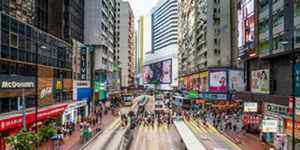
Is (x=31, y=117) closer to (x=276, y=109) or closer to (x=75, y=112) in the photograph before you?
(x=276, y=109)

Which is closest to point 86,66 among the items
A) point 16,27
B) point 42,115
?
point 42,115

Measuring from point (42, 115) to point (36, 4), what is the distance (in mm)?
13463

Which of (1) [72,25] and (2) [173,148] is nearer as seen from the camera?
(2) [173,148]

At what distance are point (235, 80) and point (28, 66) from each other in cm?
5650

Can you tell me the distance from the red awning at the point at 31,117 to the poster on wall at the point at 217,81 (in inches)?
1757

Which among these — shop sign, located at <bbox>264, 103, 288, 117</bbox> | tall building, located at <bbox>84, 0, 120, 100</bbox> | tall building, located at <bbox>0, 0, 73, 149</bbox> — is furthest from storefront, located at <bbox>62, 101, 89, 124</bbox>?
shop sign, located at <bbox>264, 103, 288, 117</bbox>

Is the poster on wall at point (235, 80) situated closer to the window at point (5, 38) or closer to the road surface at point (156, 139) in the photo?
the road surface at point (156, 139)

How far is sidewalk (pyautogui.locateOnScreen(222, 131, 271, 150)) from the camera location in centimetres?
4412

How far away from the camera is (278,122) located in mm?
40281

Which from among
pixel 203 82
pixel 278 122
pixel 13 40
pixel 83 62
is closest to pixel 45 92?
pixel 13 40

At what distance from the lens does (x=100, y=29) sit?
9006 centimetres

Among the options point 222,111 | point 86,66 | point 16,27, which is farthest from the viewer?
point 222,111

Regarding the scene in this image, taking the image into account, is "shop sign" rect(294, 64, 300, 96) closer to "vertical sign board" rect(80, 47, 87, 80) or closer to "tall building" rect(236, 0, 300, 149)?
"tall building" rect(236, 0, 300, 149)

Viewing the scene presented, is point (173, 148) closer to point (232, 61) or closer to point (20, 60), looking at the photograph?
point (20, 60)
